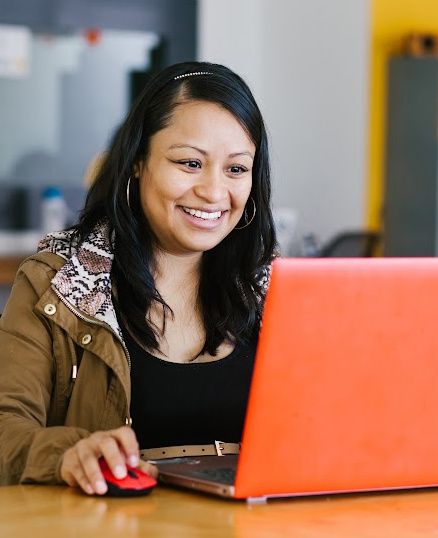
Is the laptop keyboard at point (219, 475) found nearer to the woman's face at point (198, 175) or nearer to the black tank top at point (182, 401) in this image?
the black tank top at point (182, 401)

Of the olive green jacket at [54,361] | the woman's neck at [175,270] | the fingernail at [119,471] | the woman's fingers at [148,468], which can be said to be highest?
the woman's neck at [175,270]

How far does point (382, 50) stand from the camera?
519 centimetres

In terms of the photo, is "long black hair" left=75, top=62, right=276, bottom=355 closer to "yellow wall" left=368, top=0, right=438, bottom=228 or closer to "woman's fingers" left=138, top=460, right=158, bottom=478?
"woman's fingers" left=138, top=460, right=158, bottom=478

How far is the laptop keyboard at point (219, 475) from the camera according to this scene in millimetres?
1415

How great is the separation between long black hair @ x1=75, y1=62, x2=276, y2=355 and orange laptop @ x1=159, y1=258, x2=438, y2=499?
61cm

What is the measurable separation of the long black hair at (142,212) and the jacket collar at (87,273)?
1.2 inches

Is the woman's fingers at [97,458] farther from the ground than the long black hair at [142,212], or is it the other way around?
the long black hair at [142,212]

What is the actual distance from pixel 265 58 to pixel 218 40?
0.23 metres

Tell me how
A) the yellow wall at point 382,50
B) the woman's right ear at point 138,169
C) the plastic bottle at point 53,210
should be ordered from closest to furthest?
the woman's right ear at point 138,169 → the plastic bottle at point 53,210 → the yellow wall at point 382,50

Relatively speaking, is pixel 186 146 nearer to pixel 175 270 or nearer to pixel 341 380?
pixel 175 270

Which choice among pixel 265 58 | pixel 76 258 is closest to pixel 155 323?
pixel 76 258

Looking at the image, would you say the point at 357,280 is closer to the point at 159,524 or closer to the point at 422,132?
the point at 159,524

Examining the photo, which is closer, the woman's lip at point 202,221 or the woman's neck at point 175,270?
the woman's lip at point 202,221

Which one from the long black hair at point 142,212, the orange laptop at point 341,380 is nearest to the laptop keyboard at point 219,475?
the orange laptop at point 341,380
